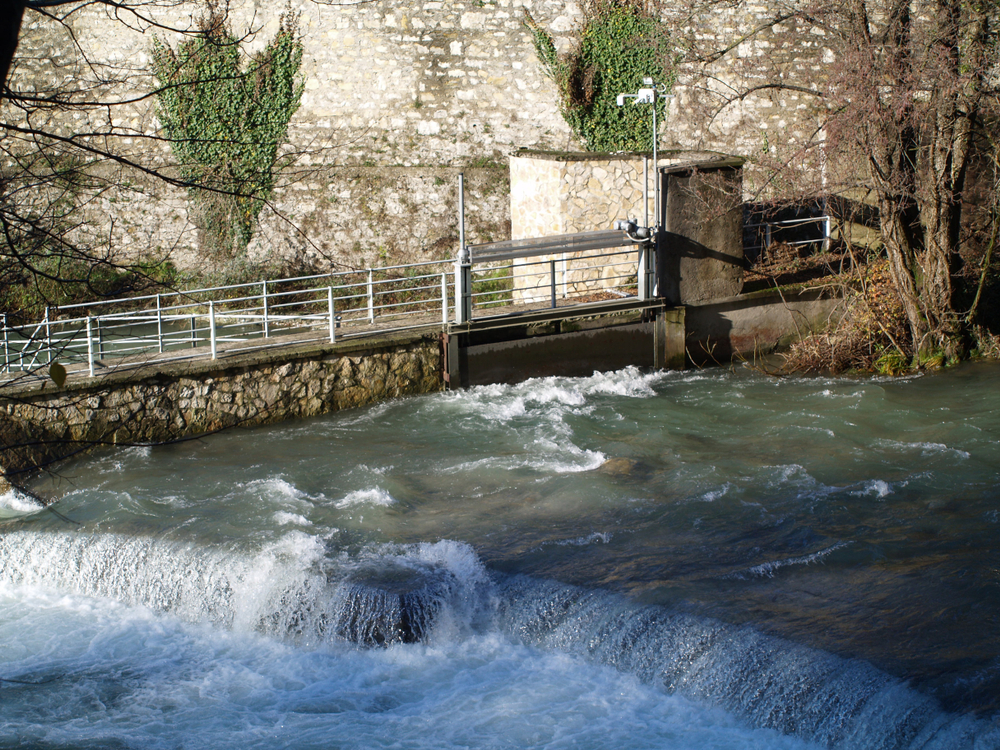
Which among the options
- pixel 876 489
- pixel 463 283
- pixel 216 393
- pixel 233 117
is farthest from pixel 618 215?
pixel 233 117

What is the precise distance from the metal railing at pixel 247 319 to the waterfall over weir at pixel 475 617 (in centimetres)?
271

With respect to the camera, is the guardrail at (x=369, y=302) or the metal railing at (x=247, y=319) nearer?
the metal railing at (x=247, y=319)

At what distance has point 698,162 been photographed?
12.8 meters

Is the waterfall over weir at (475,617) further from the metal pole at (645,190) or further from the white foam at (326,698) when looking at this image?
the metal pole at (645,190)

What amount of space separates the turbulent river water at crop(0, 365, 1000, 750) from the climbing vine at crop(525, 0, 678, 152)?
978cm

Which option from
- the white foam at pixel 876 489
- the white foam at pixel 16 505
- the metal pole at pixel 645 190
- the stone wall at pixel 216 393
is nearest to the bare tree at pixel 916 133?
the metal pole at pixel 645 190

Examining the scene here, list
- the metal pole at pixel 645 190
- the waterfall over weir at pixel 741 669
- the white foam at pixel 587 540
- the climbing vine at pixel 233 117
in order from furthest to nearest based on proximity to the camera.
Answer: the climbing vine at pixel 233 117 → the metal pole at pixel 645 190 → the white foam at pixel 587 540 → the waterfall over weir at pixel 741 669

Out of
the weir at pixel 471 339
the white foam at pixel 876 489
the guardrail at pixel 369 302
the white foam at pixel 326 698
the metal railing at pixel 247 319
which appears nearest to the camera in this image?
the white foam at pixel 326 698

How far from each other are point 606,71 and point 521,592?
14065mm

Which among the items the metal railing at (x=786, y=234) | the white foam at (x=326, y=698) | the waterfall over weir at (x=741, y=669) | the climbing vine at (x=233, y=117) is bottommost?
the white foam at (x=326, y=698)

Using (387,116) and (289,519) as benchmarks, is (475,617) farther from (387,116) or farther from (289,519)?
(387,116)

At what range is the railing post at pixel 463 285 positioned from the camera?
1237cm

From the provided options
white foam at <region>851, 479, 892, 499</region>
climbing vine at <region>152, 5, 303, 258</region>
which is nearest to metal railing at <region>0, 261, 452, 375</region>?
climbing vine at <region>152, 5, 303, 258</region>

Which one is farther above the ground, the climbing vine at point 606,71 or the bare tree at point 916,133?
the climbing vine at point 606,71
